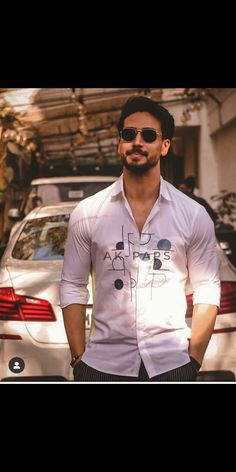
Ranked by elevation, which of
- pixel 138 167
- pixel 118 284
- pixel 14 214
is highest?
pixel 138 167

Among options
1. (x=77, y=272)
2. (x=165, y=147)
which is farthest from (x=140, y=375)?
(x=165, y=147)

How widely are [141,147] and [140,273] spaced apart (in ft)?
1.80

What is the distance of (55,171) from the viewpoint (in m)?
4.76

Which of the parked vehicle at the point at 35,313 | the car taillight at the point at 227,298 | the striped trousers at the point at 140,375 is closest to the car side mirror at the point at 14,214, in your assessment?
the parked vehicle at the point at 35,313

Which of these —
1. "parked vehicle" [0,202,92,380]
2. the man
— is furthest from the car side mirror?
the man

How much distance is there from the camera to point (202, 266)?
10.3 feet

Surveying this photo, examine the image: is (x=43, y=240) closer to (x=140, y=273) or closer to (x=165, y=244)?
(x=140, y=273)

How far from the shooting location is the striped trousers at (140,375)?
3.18 m

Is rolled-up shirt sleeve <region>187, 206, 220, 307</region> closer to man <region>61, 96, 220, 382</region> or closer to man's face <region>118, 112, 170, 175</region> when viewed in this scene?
man <region>61, 96, 220, 382</region>
